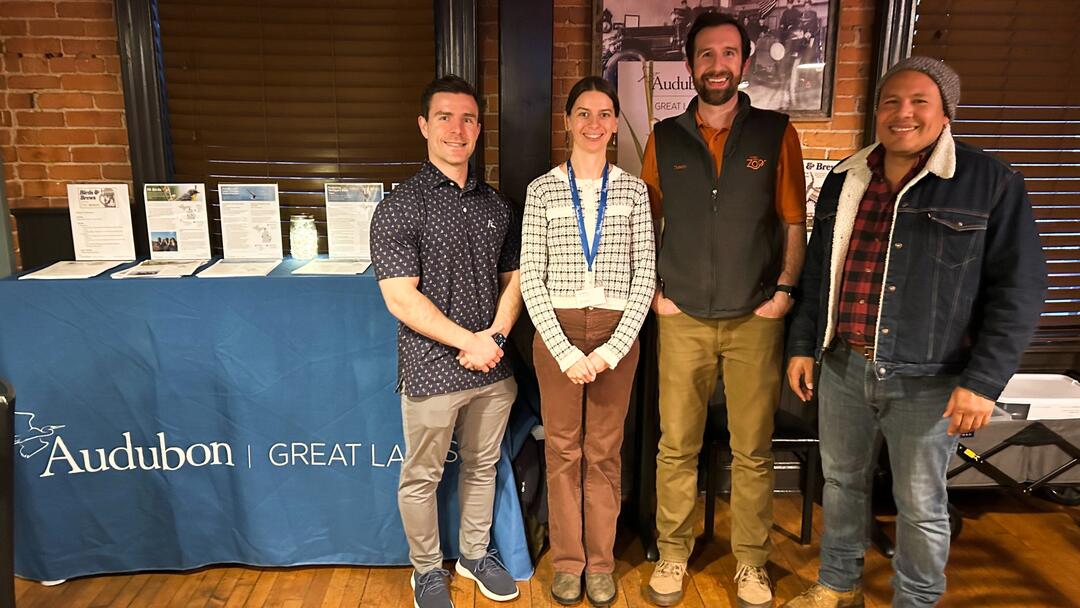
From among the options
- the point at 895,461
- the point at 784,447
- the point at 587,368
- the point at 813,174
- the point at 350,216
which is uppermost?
the point at 813,174

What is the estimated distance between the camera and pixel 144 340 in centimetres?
238

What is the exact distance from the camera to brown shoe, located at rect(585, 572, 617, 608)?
237 cm

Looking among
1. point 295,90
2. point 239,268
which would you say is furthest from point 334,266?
point 295,90

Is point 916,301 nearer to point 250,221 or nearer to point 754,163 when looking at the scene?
point 754,163

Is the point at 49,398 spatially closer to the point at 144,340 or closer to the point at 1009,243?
the point at 144,340

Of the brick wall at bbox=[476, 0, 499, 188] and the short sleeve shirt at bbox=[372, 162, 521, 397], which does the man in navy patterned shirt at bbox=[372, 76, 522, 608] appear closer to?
the short sleeve shirt at bbox=[372, 162, 521, 397]

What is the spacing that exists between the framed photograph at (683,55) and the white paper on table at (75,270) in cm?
204

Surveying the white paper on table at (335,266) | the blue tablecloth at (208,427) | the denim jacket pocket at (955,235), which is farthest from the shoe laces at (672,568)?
the white paper on table at (335,266)

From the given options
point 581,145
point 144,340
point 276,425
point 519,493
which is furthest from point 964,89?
point 144,340

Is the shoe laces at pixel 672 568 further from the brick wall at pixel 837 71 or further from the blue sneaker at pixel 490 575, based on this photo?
the brick wall at pixel 837 71

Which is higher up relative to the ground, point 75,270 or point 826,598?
point 75,270

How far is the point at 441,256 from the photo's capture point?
2135mm

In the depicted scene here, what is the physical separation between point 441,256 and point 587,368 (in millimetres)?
556

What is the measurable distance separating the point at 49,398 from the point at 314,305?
93 cm
